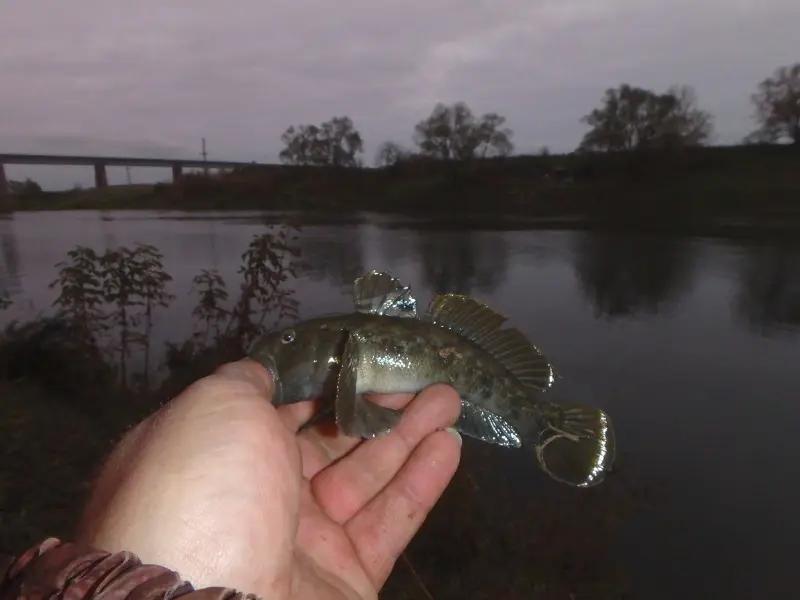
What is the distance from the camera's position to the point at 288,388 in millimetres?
3010

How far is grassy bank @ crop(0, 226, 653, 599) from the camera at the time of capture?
559 cm

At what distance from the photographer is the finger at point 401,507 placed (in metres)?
3.00

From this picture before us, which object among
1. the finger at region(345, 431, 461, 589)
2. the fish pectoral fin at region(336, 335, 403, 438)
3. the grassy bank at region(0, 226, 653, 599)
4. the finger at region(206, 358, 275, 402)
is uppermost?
the finger at region(206, 358, 275, 402)

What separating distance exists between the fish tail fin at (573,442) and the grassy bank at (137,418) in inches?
112

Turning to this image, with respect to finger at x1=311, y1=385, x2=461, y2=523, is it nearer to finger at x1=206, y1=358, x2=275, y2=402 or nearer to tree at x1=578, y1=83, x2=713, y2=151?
finger at x1=206, y1=358, x2=275, y2=402

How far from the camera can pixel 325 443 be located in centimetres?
358

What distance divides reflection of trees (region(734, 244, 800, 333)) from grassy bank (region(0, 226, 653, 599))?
7762 millimetres

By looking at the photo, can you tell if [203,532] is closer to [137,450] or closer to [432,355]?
[137,450]

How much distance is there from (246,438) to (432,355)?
1207mm

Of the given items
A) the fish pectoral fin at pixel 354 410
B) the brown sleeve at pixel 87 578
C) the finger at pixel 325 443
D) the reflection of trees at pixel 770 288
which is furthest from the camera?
the reflection of trees at pixel 770 288

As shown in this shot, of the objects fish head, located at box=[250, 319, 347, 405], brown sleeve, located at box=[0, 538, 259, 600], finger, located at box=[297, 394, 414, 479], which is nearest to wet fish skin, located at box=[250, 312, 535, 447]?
fish head, located at box=[250, 319, 347, 405]

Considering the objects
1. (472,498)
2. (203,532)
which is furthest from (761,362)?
(203,532)

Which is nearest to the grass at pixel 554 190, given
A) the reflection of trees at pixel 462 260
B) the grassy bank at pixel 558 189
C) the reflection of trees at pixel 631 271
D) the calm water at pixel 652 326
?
the grassy bank at pixel 558 189

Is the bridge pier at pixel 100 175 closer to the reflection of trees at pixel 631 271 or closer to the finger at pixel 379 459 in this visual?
the reflection of trees at pixel 631 271
